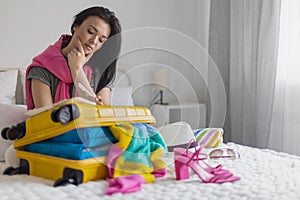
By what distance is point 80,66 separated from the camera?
145cm

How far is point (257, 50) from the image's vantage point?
9.13ft

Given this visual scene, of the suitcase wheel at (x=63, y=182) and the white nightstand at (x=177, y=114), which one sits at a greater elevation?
the white nightstand at (x=177, y=114)

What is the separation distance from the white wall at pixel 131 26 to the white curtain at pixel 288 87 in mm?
572

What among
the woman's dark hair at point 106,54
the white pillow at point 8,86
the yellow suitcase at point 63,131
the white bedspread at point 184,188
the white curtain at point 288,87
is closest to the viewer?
the white bedspread at point 184,188

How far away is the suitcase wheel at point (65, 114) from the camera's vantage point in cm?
116

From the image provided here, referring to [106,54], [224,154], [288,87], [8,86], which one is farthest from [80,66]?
[288,87]

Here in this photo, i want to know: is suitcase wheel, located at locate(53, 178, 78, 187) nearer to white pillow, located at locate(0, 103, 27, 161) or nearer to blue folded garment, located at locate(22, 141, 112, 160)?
blue folded garment, located at locate(22, 141, 112, 160)

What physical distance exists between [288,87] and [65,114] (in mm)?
1868

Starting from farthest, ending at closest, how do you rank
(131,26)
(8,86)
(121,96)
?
(131,26) < (8,86) < (121,96)

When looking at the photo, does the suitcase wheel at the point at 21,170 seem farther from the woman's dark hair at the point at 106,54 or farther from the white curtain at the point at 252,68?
the white curtain at the point at 252,68

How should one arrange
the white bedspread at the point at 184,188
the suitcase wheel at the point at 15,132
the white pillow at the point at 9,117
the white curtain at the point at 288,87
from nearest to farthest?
the white bedspread at the point at 184,188, the suitcase wheel at the point at 15,132, the white pillow at the point at 9,117, the white curtain at the point at 288,87

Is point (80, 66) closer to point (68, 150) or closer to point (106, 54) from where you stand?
point (106, 54)

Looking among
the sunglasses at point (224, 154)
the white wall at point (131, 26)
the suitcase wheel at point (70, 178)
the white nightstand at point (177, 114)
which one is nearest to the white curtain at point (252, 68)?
the white wall at point (131, 26)

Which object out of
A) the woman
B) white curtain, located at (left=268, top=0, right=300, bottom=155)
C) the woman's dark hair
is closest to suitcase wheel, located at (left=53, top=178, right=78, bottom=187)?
the woman
